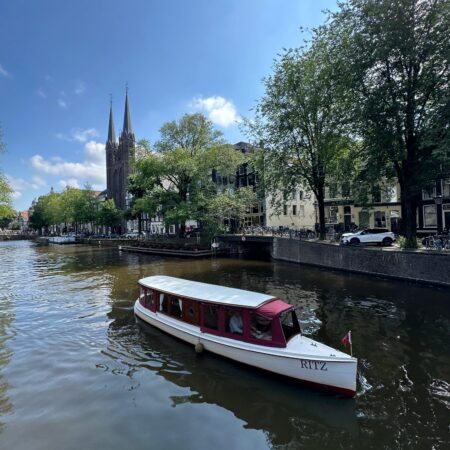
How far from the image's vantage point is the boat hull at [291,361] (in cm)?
839

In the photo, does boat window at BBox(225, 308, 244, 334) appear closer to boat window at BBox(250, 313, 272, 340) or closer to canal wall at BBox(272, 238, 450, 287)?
boat window at BBox(250, 313, 272, 340)

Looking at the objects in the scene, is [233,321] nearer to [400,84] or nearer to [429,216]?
[400,84]

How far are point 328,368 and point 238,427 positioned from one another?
8.81 ft

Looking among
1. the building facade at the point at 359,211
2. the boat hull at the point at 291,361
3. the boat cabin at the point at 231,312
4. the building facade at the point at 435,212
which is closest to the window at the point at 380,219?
the building facade at the point at 359,211

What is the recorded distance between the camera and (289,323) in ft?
33.8

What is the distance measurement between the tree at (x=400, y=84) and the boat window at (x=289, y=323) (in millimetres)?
16607

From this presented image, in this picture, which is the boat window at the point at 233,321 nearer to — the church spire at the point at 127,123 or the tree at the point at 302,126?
the tree at the point at 302,126

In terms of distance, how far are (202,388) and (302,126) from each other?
28.8 metres

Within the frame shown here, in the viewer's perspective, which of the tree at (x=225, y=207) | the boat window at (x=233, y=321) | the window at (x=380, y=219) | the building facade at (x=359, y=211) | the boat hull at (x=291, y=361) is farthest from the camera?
the tree at (x=225, y=207)

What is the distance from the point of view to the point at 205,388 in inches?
374

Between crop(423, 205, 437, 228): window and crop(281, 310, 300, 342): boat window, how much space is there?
3437cm

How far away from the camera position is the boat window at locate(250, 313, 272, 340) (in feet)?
32.1

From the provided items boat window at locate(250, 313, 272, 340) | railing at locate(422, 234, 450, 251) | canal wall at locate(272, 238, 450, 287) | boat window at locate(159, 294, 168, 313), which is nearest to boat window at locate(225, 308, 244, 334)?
A: boat window at locate(250, 313, 272, 340)

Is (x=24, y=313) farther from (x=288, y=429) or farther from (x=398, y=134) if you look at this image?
(x=398, y=134)
